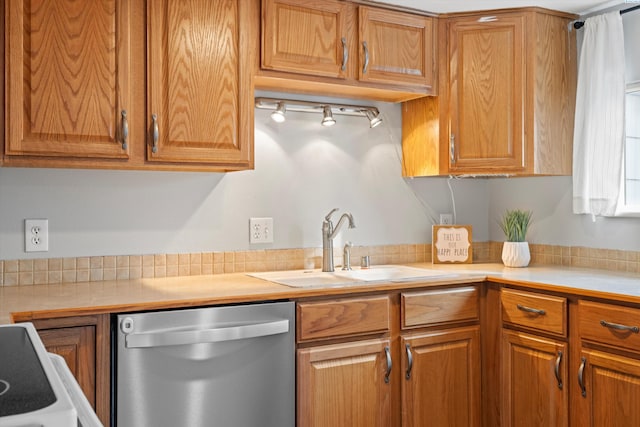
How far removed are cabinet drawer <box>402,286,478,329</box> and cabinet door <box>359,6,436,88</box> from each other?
3.23 ft

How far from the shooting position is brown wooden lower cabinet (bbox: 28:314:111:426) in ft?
6.19

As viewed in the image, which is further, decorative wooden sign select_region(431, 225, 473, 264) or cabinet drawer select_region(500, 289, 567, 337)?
decorative wooden sign select_region(431, 225, 473, 264)

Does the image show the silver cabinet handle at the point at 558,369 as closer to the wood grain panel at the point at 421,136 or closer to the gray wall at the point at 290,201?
the gray wall at the point at 290,201

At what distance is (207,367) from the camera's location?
2.12 m

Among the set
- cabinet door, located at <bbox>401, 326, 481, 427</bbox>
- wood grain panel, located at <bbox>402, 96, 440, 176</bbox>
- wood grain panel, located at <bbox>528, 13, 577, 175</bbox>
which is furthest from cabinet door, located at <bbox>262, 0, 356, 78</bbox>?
cabinet door, located at <bbox>401, 326, 481, 427</bbox>

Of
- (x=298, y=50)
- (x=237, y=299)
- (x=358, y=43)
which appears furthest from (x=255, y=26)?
(x=237, y=299)

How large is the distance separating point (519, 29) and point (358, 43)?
0.77 m

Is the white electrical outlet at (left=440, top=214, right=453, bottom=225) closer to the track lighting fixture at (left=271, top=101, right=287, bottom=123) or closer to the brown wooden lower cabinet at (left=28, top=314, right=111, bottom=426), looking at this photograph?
the track lighting fixture at (left=271, top=101, right=287, bottom=123)

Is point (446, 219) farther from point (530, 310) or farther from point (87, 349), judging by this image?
point (87, 349)

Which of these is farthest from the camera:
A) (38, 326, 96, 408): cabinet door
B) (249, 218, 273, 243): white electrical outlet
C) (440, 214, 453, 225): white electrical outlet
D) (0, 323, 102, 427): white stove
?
(440, 214, 453, 225): white electrical outlet

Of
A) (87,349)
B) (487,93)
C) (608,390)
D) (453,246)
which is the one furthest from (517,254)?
(87,349)

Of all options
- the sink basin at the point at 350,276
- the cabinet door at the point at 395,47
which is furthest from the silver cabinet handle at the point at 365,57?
the sink basin at the point at 350,276

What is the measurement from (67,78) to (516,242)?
2.13m

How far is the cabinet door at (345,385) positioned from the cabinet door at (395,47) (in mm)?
1204
